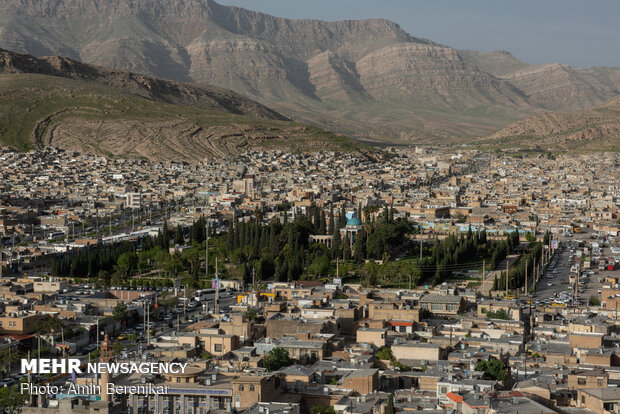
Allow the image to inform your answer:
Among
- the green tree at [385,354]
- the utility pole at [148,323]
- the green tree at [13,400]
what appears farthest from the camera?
the utility pole at [148,323]

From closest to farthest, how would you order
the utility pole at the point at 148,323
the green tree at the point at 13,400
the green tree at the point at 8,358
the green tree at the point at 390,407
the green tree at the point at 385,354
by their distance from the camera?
the green tree at the point at 390,407 → the green tree at the point at 13,400 → the green tree at the point at 385,354 → the green tree at the point at 8,358 → the utility pole at the point at 148,323

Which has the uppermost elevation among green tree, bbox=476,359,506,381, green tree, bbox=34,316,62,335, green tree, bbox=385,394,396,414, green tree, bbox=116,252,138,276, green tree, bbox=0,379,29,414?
green tree, bbox=116,252,138,276

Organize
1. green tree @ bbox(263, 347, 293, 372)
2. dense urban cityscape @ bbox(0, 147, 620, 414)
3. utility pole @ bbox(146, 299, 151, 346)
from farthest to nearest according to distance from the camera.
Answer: utility pole @ bbox(146, 299, 151, 346), green tree @ bbox(263, 347, 293, 372), dense urban cityscape @ bbox(0, 147, 620, 414)

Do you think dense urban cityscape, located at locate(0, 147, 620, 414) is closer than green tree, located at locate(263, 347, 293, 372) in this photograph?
Yes

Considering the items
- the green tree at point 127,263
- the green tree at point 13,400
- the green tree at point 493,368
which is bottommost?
the green tree at point 13,400

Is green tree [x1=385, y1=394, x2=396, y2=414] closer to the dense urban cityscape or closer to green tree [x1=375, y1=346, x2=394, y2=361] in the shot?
the dense urban cityscape

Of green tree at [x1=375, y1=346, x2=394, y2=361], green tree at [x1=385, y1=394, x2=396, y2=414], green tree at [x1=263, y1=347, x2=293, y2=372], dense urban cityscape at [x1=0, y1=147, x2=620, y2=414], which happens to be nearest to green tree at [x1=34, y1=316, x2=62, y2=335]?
dense urban cityscape at [x1=0, y1=147, x2=620, y2=414]

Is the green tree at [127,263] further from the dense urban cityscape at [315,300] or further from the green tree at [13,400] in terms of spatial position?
the green tree at [13,400]

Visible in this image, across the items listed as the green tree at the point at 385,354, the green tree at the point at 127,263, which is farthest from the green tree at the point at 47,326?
the green tree at the point at 127,263
